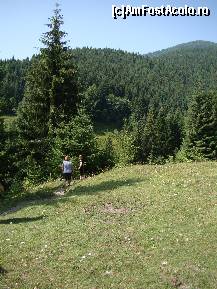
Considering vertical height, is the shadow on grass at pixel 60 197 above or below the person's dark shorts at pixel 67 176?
below

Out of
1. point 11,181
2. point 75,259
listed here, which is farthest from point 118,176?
point 75,259

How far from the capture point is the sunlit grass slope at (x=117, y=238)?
1764 cm

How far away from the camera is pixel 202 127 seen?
78938 millimetres

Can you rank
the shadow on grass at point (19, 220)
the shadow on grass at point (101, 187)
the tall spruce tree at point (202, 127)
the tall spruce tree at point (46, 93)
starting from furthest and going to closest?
the tall spruce tree at point (202, 127)
the tall spruce tree at point (46, 93)
the shadow on grass at point (101, 187)
the shadow on grass at point (19, 220)

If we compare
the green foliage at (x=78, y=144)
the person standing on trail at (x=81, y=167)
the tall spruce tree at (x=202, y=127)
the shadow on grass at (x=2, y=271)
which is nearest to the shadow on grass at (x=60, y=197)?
the person standing on trail at (x=81, y=167)

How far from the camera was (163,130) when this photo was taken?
461 feet

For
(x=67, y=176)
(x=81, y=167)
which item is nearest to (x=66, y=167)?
(x=67, y=176)

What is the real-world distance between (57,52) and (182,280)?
3650 centimetres

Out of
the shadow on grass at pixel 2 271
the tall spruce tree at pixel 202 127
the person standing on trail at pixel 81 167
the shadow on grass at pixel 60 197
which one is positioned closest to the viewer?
the shadow on grass at pixel 2 271

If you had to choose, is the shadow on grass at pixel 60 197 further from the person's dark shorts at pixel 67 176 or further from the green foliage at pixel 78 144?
the green foliage at pixel 78 144

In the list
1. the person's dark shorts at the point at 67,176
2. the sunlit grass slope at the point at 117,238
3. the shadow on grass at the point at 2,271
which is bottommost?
the shadow on grass at the point at 2,271

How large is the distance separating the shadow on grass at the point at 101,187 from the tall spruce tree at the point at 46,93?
52.6ft

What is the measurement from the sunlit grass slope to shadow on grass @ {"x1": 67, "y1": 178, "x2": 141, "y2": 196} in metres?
0.11

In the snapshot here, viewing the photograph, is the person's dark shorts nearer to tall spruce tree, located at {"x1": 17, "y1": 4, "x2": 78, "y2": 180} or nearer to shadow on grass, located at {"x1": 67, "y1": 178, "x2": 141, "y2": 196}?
shadow on grass, located at {"x1": 67, "y1": 178, "x2": 141, "y2": 196}
